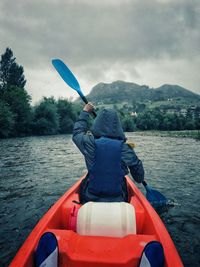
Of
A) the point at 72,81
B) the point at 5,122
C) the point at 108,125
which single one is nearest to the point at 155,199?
the point at 108,125

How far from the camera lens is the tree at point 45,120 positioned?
41500 millimetres

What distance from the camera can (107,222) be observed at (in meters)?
2.72

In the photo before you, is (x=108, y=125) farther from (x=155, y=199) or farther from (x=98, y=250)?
(x=155, y=199)

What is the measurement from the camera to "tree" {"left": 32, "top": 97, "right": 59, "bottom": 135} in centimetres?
4150

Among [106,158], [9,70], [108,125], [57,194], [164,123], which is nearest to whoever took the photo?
[106,158]

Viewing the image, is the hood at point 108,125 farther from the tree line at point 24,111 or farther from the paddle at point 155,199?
the tree line at point 24,111

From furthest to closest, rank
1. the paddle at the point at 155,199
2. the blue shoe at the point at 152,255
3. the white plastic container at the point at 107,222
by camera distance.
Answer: the paddle at the point at 155,199, the white plastic container at the point at 107,222, the blue shoe at the point at 152,255

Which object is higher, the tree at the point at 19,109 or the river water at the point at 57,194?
the tree at the point at 19,109

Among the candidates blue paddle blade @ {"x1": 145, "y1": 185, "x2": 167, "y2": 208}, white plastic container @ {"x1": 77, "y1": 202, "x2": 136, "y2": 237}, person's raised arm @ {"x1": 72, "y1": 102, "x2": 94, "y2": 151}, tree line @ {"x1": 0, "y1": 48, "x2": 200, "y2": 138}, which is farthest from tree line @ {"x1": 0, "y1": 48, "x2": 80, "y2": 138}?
white plastic container @ {"x1": 77, "y1": 202, "x2": 136, "y2": 237}

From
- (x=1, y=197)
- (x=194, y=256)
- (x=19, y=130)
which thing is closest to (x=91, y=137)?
(x=194, y=256)

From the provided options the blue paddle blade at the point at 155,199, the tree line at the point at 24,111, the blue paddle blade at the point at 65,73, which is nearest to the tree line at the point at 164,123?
the tree line at the point at 24,111

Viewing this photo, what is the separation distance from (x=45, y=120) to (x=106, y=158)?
3943 cm

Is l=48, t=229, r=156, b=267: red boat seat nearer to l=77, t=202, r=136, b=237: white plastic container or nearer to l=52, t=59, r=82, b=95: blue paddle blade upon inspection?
l=77, t=202, r=136, b=237: white plastic container

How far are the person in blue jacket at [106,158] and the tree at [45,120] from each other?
127 feet
